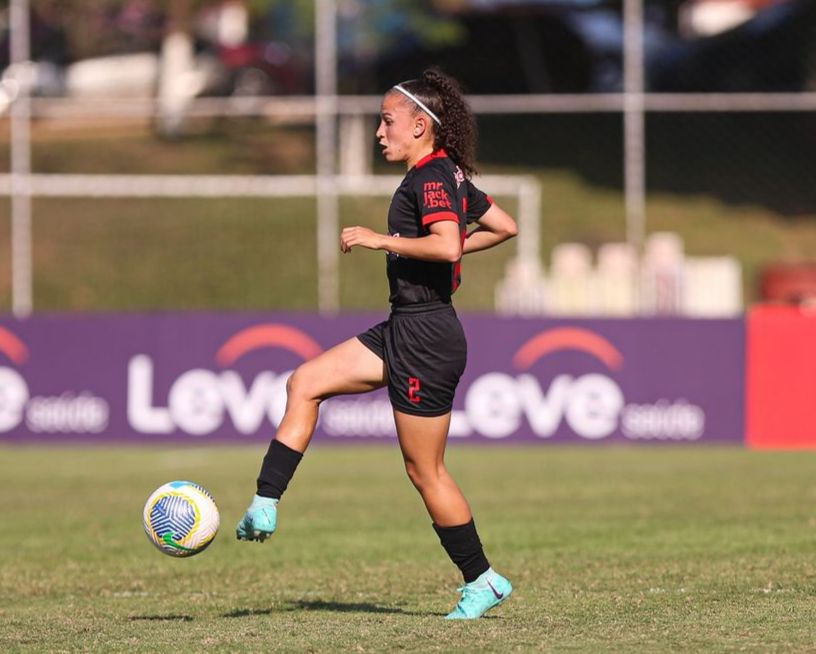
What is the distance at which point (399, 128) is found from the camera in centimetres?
773

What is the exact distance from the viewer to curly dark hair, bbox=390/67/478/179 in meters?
7.77

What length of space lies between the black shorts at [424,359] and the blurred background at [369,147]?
13.1 meters

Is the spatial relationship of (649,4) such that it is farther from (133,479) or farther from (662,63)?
(133,479)

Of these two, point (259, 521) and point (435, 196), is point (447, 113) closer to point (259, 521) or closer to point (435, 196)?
point (435, 196)

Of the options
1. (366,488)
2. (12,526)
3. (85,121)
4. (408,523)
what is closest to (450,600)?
(408,523)

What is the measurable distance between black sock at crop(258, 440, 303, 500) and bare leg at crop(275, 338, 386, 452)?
35mm

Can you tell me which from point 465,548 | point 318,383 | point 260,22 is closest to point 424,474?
point 465,548

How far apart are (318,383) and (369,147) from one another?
54.5 ft

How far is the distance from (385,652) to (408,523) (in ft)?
18.2

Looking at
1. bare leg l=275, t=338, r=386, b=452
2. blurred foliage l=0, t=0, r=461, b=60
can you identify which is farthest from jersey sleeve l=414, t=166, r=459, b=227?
blurred foliage l=0, t=0, r=461, b=60

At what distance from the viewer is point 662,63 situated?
1112 inches

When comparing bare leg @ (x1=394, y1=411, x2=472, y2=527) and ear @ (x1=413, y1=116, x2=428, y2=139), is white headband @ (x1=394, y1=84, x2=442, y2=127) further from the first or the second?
bare leg @ (x1=394, y1=411, x2=472, y2=527)

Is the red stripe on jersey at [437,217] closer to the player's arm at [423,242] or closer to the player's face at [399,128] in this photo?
the player's arm at [423,242]

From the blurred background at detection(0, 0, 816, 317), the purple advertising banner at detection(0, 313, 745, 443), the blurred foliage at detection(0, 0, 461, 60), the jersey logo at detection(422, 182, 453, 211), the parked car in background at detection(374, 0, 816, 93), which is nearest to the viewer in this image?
the jersey logo at detection(422, 182, 453, 211)
